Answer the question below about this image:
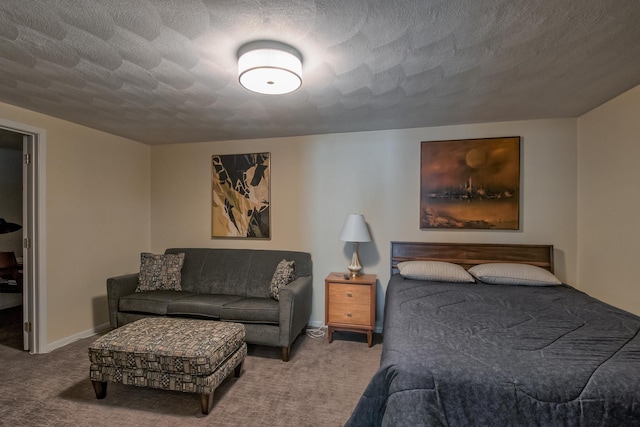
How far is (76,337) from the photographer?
3.20m

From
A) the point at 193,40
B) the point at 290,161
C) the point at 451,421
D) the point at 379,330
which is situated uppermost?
the point at 193,40

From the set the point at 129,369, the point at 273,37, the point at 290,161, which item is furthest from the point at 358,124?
the point at 129,369

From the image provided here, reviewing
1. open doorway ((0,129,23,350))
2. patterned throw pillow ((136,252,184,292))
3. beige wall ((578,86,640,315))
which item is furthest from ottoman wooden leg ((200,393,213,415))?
open doorway ((0,129,23,350))

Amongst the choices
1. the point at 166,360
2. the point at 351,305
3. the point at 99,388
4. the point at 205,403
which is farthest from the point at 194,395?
the point at 351,305

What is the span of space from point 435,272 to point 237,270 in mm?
2213

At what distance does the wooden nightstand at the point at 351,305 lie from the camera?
307cm

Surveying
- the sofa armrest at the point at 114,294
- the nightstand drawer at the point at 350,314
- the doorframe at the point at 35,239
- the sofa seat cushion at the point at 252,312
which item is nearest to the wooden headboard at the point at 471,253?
the nightstand drawer at the point at 350,314

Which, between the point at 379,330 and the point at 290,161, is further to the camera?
the point at 290,161

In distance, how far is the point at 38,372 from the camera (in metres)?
2.52

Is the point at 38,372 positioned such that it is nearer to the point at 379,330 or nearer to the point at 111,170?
the point at 111,170

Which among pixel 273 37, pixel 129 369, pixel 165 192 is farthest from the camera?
pixel 165 192

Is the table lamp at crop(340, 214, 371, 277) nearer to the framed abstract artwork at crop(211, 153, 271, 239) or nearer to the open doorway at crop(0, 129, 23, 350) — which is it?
the framed abstract artwork at crop(211, 153, 271, 239)

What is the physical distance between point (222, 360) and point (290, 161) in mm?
2360

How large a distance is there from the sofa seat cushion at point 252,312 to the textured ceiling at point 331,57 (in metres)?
1.86
